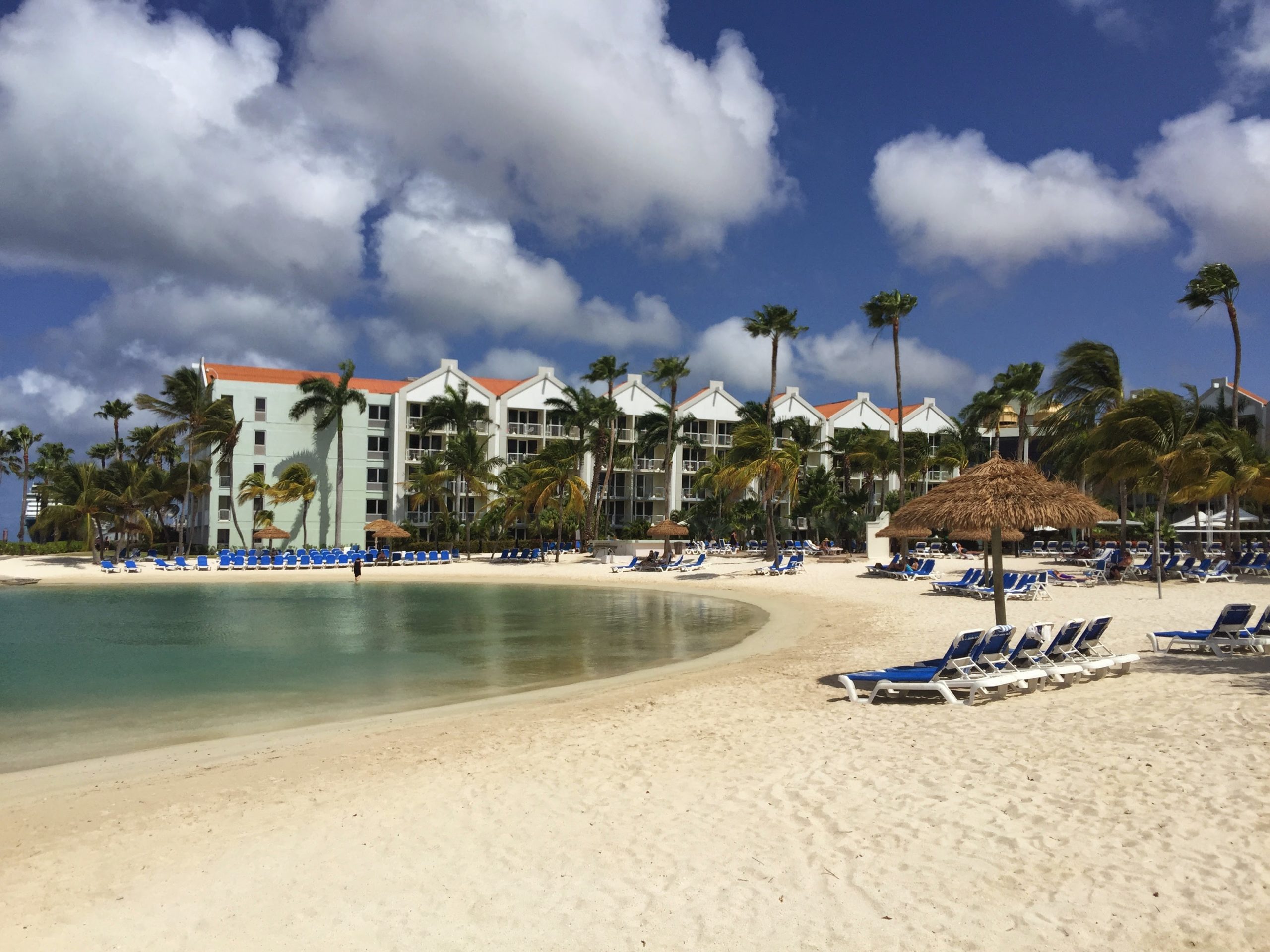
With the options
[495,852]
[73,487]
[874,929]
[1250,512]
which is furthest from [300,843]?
[1250,512]

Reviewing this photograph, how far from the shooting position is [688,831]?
5812 millimetres

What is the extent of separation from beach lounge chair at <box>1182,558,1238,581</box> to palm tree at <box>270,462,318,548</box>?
134 ft

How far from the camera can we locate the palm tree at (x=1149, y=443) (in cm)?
2605

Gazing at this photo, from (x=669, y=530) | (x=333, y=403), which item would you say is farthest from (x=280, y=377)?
(x=669, y=530)

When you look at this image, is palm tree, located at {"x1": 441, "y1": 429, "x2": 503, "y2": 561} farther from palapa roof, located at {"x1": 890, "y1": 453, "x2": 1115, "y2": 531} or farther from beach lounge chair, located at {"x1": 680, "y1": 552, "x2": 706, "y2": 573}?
palapa roof, located at {"x1": 890, "y1": 453, "x2": 1115, "y2": 531}

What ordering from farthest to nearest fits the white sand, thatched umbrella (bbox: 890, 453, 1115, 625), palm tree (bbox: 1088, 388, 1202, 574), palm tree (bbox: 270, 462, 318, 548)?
palm tree (bbox: 270, 462, 318, 548) < palm tree (bbox: 1088, 388, 1202, 574) < thatched umbrella (bbox: 890, 453, 1115, 625) < the white sand

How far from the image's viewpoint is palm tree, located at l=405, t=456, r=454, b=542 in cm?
4600

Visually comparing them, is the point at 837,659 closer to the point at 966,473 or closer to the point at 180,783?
the point at 966,473

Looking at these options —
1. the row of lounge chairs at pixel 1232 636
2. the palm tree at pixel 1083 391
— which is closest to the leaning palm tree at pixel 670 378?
the palm tree at pixel 1083 391

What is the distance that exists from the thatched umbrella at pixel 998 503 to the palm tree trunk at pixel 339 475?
3980cm

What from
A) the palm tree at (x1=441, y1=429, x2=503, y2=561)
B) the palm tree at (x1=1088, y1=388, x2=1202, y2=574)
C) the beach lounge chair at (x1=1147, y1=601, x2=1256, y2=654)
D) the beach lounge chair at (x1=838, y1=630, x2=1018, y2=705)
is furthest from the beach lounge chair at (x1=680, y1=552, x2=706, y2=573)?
the beach lounge chair at (x1=838, y1=630, x2=1018, y2=705)

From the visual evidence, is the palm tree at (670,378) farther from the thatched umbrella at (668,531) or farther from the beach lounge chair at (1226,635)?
the beach lounge chair at (1226,635)

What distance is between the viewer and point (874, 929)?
14.1 feet

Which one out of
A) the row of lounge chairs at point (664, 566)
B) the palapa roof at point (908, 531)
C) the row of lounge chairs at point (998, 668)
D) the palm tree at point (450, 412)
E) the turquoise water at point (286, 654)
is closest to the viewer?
the row of lounge chairs at point (998, 668)
